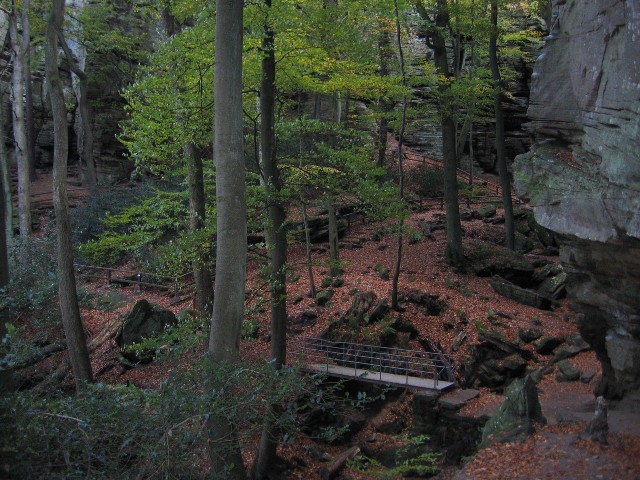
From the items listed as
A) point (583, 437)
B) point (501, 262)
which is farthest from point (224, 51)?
point (501, 262)

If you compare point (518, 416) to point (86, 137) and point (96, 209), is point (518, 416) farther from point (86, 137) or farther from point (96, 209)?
point (86, 137)

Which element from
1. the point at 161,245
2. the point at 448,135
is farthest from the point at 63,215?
the point at 448,135

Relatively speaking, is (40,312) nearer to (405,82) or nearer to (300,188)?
(300,188)

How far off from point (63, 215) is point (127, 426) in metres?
7.37

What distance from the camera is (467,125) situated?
26703mm

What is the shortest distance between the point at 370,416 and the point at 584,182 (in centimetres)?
752

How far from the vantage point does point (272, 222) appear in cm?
1032

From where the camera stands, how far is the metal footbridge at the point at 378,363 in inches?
477

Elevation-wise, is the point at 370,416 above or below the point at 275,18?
below

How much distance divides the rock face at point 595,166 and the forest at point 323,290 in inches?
1.7

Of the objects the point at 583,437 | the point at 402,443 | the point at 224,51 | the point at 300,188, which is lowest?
the point at 402,443

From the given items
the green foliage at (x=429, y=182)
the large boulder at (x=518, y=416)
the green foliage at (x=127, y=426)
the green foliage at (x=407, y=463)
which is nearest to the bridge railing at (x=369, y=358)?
the green foliage at (x=407, y=463)

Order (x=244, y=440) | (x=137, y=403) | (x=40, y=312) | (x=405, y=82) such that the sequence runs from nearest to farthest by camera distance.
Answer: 1. (x=137, y=403)
2. (x=244, y=440)
3. (x=40, y=312)
4. (x=405, y=82)

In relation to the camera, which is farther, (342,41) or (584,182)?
(342,41)
